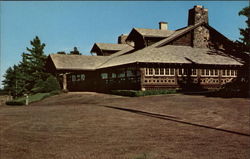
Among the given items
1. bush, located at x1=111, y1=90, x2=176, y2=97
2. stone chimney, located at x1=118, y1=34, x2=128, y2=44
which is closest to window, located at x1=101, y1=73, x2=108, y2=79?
bush, located at x1=111, y1=90, x2=176, y2=97

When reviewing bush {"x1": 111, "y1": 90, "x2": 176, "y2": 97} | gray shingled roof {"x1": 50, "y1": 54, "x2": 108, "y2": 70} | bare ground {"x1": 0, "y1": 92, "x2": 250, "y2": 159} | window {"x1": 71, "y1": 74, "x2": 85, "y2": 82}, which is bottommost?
bare ground {"x1": 0, "y1": 92, "x2": 250, "y2": 159}

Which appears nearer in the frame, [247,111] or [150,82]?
[247,111]

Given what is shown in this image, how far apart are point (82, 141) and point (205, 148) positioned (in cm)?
402

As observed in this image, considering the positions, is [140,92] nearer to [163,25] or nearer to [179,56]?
[179,56]

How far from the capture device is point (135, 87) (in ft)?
91.1

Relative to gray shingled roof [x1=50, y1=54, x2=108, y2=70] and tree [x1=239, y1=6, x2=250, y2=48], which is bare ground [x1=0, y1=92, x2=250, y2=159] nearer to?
tree [x1=239, y1=6, x2=250, y2=48]

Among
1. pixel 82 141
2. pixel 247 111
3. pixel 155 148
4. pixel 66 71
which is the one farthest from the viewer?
pixel 66 71

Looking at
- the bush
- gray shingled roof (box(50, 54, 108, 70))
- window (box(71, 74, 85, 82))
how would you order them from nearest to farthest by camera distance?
the bush < gray shingled roof (box(50, 54, 108, 70)) < window (box(71, 74, 85, 82))

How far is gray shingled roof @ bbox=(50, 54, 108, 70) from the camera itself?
110 ft

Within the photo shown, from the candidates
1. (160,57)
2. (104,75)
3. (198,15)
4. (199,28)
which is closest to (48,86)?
(104,75)

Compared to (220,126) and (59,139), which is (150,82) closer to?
(220,126)

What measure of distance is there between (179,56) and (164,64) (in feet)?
10.2

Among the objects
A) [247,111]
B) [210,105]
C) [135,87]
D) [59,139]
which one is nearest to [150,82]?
[135,87]

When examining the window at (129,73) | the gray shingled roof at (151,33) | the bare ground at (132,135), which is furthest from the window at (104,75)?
the bare ground at (132,135)
